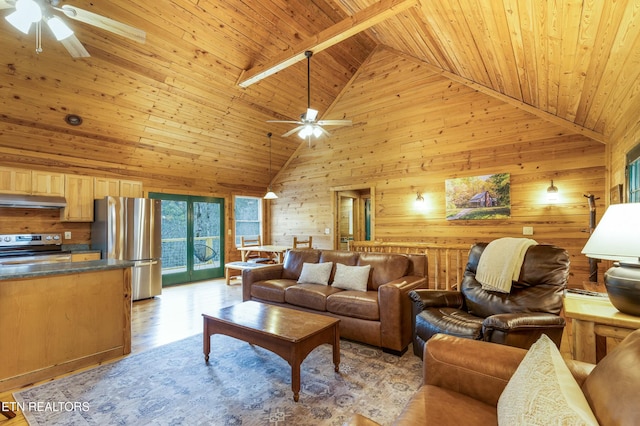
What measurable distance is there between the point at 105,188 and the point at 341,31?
4519 millimetres

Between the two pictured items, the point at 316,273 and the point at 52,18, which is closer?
the point at 52,18

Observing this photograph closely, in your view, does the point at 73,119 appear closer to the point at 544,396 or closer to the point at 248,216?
the point at 248,216

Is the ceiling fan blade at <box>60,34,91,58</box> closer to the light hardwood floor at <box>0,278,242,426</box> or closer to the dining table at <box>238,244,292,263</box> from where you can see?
the light hardwood floor at <box>0,278,242,426</box>

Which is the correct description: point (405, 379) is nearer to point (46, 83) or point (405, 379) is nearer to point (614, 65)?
point (614, 65)

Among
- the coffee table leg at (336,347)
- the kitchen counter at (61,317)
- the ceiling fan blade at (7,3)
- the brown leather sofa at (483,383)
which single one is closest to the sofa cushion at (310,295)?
the coffee table leg at (336,347)

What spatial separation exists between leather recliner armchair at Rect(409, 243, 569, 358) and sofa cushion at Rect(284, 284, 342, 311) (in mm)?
1035

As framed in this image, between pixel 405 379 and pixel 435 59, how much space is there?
15.6 feet

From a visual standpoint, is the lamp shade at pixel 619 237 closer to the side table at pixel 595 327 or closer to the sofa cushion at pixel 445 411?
the side table at pixel 595 327

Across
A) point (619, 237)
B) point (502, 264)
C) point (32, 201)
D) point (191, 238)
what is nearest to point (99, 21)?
point (32, 201)

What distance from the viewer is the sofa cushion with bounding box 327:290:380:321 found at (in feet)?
10.3

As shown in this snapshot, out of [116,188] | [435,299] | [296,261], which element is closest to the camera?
[435,299]

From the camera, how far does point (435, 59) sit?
5020 millimetres

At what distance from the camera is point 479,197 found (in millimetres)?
5254

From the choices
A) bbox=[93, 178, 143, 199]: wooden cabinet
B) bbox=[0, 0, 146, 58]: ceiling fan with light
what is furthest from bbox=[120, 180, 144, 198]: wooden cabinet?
bbox=[0, 0, 146, 58]: ceiling fan with light
